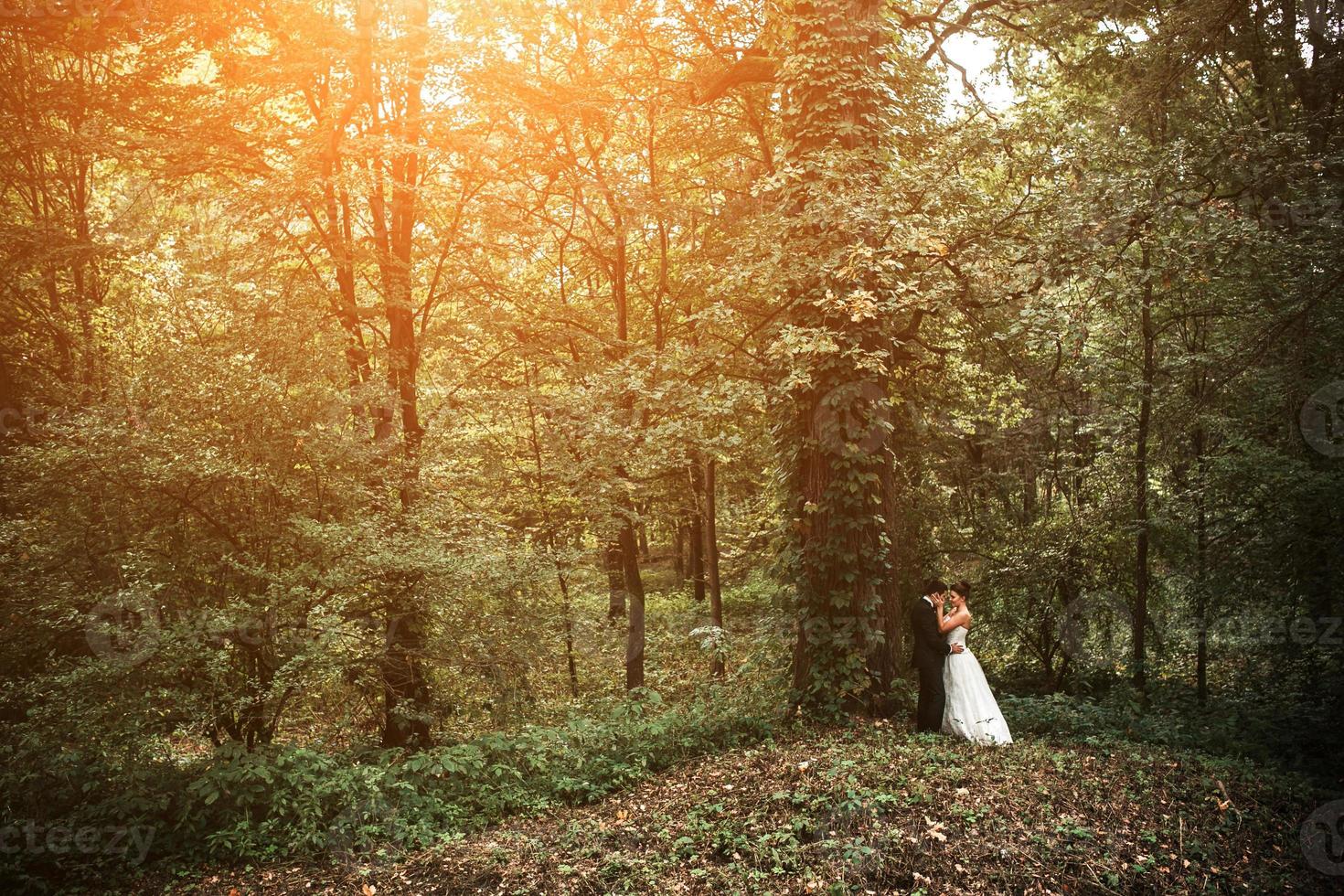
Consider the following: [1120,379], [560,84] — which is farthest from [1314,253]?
[560,84]

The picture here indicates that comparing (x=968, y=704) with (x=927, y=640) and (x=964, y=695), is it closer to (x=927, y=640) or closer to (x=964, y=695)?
(x=964, y=695)

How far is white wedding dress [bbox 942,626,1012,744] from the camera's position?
841cm

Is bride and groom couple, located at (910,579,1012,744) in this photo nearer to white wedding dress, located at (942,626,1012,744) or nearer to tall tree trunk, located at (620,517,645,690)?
white wedding dress, located at (942,626,1012,744)

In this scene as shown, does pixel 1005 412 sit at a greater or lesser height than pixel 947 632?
greater

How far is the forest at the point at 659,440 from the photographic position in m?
6.51

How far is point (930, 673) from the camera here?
835cm

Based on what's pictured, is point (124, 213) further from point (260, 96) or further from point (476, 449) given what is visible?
point (476, 449)

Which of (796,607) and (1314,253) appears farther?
(796,607)

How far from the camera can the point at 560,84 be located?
11.9 metres

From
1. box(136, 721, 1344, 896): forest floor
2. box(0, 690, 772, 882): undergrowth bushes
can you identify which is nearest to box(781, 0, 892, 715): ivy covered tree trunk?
box(136, 721, 1344, 896): forest floor

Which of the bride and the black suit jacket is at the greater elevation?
the black suit jacket

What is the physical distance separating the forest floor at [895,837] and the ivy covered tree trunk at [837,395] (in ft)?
4.90

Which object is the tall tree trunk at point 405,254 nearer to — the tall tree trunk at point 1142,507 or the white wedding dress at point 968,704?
the white wedding dress at point 968,704

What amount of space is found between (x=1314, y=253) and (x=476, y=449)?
11.4 meters
